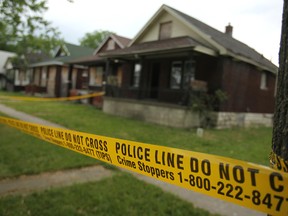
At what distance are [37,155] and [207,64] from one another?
33.1 ft

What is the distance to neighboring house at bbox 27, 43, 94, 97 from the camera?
27219mm

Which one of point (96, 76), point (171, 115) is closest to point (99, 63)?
point (96, 76)

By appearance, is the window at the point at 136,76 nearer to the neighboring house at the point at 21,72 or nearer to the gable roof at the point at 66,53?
the gable roof at the point at 66,53

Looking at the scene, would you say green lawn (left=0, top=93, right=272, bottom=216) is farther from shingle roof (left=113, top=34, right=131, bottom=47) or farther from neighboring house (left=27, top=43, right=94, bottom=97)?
neighboring house (left=27, top=43, right=94, bottom=97)

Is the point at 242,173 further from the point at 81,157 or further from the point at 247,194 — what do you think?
the point at 81,157

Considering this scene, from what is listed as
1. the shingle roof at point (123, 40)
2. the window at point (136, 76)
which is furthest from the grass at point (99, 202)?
the shingle roof at point (123, 40)

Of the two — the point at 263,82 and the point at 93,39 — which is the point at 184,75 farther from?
the point at 93,39

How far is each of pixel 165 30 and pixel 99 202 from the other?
14.2 m

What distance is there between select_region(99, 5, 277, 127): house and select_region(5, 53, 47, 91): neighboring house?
21073 mm

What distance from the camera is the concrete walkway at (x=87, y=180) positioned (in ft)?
13.5

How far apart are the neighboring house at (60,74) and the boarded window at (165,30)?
34.4 ft

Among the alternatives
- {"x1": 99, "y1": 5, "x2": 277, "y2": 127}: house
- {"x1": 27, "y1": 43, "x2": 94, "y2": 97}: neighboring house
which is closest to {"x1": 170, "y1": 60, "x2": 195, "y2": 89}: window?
{"x1": 99, "y1": 5, "x2": 277, "y2": 127}: house

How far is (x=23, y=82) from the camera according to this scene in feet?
122

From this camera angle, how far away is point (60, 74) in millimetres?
29453
